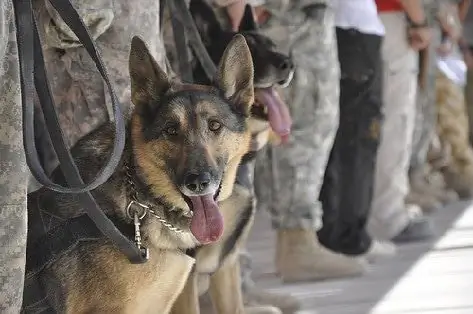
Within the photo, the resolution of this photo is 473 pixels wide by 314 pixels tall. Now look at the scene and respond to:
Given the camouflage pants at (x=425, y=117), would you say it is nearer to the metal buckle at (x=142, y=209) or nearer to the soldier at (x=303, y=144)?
the soldier at (x=303, y=144)

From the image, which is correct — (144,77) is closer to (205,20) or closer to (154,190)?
(154,190)

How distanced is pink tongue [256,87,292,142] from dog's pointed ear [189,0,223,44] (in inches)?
9.6

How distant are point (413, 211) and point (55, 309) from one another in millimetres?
3191

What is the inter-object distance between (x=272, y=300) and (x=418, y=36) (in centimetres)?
155

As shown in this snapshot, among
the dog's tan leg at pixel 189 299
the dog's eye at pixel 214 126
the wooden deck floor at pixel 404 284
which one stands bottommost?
the wooden deck floor at pixel 404 284

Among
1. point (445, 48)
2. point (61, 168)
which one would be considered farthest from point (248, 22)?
point (445, 48)

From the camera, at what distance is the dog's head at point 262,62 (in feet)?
9.43

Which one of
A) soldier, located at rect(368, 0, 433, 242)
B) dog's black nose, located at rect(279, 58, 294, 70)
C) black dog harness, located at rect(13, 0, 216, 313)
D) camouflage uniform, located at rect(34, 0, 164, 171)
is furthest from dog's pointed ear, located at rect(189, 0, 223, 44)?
soldier, located at rect(368, 0, 433, 242)

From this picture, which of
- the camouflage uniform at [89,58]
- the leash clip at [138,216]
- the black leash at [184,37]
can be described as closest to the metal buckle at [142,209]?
the leash clip at [138,216]

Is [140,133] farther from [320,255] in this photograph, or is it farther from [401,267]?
[401,267]

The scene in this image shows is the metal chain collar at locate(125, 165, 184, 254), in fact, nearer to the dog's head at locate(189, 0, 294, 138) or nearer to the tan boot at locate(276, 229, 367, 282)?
the dog's head at locate(189, 0, 294, 138)

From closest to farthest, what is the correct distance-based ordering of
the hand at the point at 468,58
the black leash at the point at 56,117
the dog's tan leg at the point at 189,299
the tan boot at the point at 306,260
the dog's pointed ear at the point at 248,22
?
the black leash at the point at 56,117 → the dog's tan leg at the point at 189,299 → the dog's pointed ear at the point at 248,22 → the tan boot at the point at 306,260 → the hand at the point at 468,58

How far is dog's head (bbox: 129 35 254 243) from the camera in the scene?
216 centimetres

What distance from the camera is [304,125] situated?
11.8 feet
